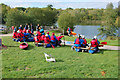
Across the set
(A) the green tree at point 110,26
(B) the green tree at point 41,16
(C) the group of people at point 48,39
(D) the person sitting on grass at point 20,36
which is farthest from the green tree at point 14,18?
(C) the group of people at point 48,39

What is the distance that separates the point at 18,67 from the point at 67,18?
96.0 feet

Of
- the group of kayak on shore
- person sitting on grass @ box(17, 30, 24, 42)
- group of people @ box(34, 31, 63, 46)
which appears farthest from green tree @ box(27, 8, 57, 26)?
group of people @ box(34, 31, 63, 46)

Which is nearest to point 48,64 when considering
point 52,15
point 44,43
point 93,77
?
point 93,77

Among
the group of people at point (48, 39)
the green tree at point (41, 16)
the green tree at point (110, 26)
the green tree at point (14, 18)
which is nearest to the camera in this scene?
the group of people at point (48, 39)

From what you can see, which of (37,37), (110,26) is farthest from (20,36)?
(110,26)

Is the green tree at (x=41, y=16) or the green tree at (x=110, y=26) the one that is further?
the green tree at (x=41, y=16)

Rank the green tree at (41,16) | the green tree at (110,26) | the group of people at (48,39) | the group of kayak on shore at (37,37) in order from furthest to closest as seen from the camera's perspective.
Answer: the green tree at (41,16)
the green tree at (110,26)
the group of kayak on shore at (37,37)
the group of people at (48,39)

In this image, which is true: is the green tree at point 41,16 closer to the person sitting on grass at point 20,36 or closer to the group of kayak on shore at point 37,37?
the group of kayak on shore at point 37,37

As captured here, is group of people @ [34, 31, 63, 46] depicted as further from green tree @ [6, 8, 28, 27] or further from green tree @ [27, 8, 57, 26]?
green tree @ [27, 8, 57, 26]

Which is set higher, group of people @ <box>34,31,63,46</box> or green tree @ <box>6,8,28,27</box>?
green tree @ <box>6,8,28,27</box>

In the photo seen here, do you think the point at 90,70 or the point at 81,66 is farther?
the point at 81,66

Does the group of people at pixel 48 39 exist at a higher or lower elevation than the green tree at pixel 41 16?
lower

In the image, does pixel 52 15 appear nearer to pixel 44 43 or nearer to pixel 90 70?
pixel 44 43

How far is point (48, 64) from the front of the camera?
9.38m
